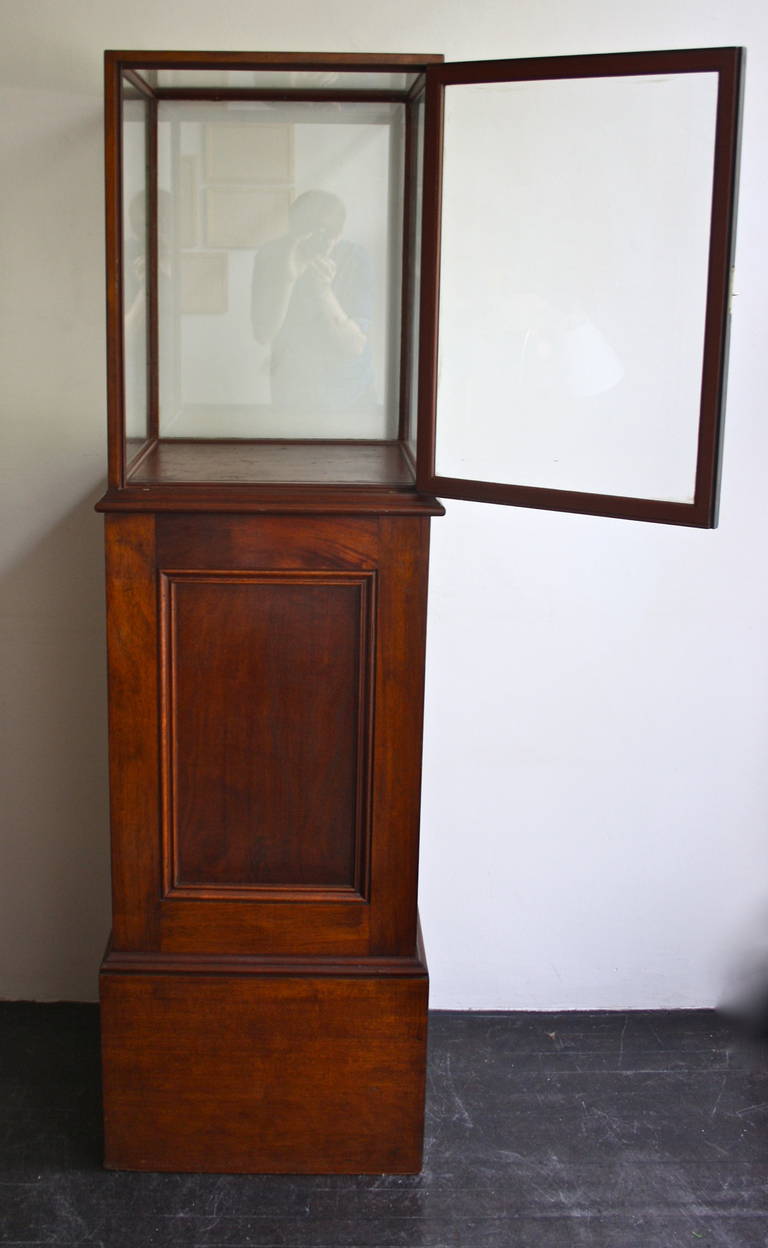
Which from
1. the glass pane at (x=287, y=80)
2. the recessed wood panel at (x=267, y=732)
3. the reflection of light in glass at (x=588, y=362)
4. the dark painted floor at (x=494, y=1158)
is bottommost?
the dark painted floor at (x=494, y=1158)

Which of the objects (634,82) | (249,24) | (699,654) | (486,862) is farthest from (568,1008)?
(249,24)

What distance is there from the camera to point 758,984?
112 inches

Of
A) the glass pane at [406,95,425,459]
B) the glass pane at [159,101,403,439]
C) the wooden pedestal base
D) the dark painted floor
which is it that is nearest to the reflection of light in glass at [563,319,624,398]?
the glass pane at [406,95,425,459]

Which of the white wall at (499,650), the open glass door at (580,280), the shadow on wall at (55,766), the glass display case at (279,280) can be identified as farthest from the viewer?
the shadow on wall at (55,766)

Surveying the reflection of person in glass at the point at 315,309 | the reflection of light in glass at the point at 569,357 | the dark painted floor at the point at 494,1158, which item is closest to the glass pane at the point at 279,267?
the reflection of person in glass at the point at 315,309

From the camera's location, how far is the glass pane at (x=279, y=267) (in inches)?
93.1

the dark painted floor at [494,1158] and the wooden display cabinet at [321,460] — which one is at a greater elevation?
the wooden display cabinet at [321,460]

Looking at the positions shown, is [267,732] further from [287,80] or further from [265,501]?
[287,80]

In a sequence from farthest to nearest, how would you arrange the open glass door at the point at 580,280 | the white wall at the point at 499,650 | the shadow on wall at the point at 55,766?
the shadow on wall at the point at 55,766 → the white wall at the point at 499,650 → the open glass door at the point at 580,280

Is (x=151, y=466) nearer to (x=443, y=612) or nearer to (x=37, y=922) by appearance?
(x=443, y=612)

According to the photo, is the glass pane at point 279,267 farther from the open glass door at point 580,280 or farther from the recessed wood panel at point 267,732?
the recessed wood panel at point 267,732

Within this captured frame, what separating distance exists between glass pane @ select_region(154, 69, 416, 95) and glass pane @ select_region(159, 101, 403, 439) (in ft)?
0.18

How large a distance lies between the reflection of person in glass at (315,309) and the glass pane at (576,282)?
306mm

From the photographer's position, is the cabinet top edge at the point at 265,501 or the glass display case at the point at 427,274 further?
the cabinet top edge at the point at 265,501
